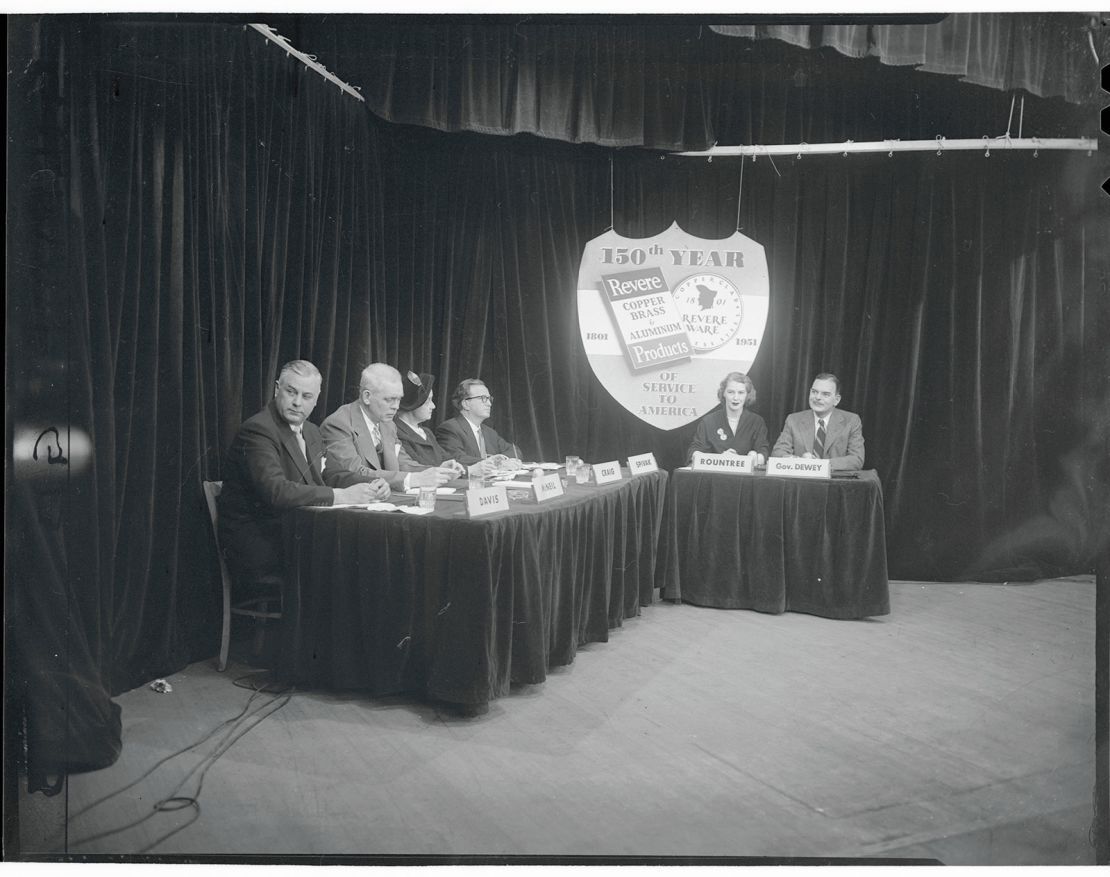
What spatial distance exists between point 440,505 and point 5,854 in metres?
1.62

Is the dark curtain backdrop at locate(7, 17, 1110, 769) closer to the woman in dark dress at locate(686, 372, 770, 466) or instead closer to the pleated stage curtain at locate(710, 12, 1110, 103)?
the pleated stage curtain at locate(710, 12, 1110, 103)

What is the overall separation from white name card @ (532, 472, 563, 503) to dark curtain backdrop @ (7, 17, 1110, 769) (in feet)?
1.02

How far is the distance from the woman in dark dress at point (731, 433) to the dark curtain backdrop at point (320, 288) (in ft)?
2.06

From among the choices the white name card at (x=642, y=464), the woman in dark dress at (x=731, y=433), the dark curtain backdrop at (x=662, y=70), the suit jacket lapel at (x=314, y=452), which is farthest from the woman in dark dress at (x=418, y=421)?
the woman in dark dress at (x=731, y=433)

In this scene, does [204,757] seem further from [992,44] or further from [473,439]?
[992,44]

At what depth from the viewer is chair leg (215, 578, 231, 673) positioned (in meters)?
2.74

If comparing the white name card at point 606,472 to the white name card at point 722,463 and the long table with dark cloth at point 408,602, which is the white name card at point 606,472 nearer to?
the white name card at point 722,463

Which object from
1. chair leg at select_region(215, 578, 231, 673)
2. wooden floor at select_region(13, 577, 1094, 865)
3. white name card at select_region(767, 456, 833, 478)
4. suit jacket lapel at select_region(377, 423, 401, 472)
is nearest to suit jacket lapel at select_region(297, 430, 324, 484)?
chair leg at select_region(215, 578, 231, 673)

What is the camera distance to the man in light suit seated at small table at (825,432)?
415cm

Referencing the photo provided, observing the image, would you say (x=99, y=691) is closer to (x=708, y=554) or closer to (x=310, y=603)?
(x=310, y=603)

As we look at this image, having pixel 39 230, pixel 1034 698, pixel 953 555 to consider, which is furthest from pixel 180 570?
pixel 953 555

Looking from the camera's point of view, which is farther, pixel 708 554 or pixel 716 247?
pixel 708 554

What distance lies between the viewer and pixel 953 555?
3.78m

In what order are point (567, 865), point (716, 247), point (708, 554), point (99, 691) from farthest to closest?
1. point (708, 554)
2. point (716, 247)
3. point (99, 691)
4. point (567, 865)
